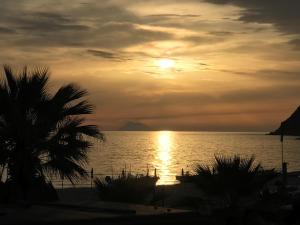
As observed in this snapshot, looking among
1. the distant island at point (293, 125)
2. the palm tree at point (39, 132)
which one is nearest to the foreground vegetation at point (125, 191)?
the palm tree at point (39, 132)

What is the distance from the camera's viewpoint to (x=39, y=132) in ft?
47.4

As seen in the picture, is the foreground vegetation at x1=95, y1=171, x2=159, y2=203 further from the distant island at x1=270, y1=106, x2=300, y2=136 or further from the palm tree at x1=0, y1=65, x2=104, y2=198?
the distant island at x1=270, y1=106, x2=300, y2=136

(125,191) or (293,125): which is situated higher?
(293,125)

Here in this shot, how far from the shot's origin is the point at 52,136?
1506 cm

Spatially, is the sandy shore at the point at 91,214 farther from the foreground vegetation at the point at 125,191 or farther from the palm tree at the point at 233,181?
the foreground vegetation at the point at 125,191

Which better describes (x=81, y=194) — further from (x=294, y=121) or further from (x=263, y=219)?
(x=294, y=121)

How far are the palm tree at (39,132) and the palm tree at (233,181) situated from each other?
168 inches

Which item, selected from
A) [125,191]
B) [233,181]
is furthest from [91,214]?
[125,191]

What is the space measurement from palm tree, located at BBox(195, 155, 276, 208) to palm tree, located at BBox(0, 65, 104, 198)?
427cm

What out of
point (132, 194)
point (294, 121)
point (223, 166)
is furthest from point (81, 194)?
point (294, 121)

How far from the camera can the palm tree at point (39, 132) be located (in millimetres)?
14312

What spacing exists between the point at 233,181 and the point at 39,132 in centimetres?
536

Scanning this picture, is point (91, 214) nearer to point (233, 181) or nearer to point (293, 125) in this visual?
point (233, 181)

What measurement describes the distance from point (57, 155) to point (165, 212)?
4941mm
